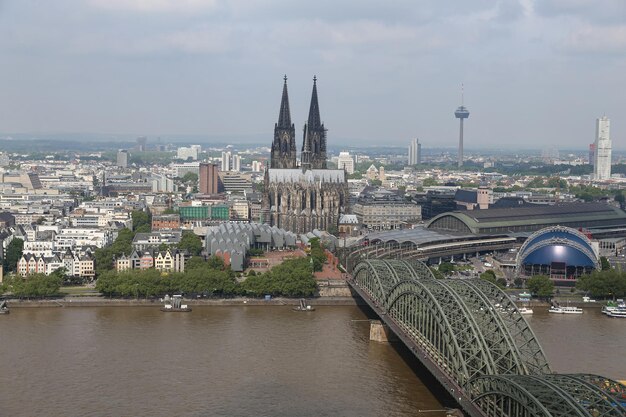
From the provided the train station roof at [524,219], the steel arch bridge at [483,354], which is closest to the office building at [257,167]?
the train station roof at [524,219]

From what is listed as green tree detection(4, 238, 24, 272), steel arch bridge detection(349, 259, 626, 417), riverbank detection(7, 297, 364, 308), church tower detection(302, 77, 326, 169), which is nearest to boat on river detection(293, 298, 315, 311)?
riverbank detection(7, 297, 364, 308)

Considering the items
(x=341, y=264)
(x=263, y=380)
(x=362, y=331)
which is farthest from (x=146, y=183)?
(x=263, y=380)

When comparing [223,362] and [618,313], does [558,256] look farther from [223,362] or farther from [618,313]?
[223,362]

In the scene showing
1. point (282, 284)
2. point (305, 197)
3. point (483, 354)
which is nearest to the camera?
point (483, 354)

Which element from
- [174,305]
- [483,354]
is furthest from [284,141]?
[483,354]

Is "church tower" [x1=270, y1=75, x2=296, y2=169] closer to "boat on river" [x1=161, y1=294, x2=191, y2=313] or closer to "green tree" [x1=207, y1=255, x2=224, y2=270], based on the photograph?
"green tree" [x1=207, y1=255, x2=224, y2=270]

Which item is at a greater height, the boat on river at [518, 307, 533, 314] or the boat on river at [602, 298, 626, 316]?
the boat on river at [602, 298, 626, 316]
